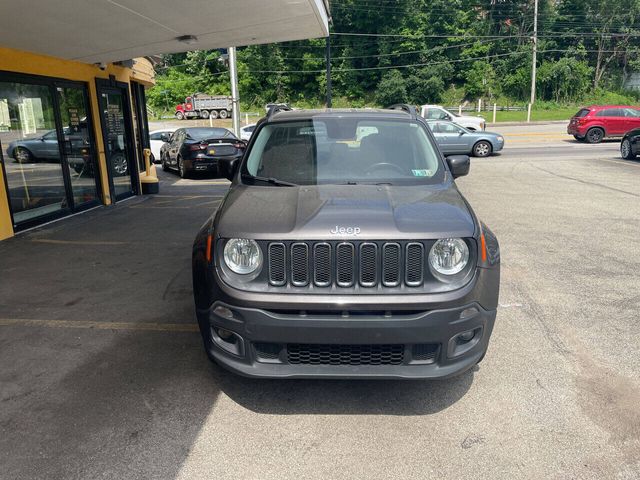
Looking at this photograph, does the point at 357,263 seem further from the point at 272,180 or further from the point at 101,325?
the point at 101,325

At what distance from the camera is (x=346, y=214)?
10.1ft

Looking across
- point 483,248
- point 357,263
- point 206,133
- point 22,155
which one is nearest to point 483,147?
point 206,133

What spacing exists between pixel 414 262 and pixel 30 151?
759cm

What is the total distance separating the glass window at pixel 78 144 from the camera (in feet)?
29.7

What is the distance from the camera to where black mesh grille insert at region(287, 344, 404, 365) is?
9.61 ft

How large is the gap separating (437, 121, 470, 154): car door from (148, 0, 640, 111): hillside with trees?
122ft

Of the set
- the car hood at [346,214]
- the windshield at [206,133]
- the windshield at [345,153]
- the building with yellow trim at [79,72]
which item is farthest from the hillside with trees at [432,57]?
the car hood at [346,214]

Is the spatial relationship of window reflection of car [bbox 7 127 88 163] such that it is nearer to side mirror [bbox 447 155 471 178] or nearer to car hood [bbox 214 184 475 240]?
car hood [bbox 214 184 475 240]

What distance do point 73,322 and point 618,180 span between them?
12.8 metres

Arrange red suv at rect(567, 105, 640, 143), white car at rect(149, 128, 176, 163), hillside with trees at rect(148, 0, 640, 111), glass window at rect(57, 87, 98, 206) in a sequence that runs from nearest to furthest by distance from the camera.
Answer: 1. glass window at rect(57, 87, 98, 206)
2. white car at rect(149, 128, 176, 163)
3. red suv at rect(567, 105, 640, 143)
4. hillside with trees at rect(148, 0, 640, 111)

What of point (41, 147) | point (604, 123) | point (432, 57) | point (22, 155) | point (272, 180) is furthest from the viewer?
point (432, 57)

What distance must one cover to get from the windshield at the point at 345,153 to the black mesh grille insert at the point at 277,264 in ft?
3.36

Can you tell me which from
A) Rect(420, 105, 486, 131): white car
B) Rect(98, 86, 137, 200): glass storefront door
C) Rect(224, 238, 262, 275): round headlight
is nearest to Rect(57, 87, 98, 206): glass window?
Rect(98, 86, 137, 200): glass storefront door

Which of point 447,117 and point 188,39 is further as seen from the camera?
point 447,117
